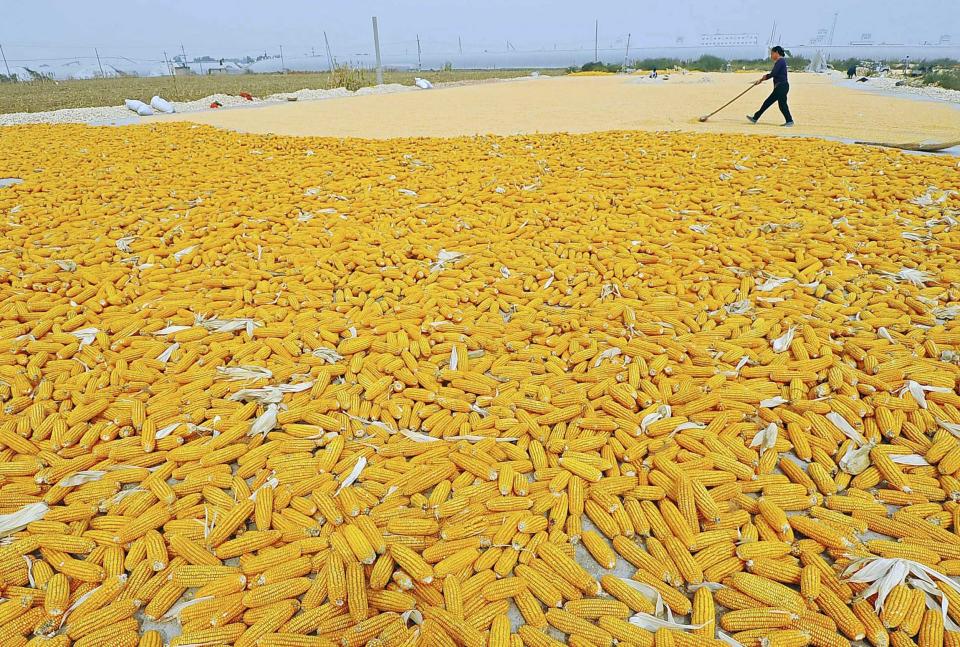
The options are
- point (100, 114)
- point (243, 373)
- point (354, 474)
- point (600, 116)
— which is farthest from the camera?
point (100, 114)

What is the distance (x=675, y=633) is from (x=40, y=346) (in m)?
4.03

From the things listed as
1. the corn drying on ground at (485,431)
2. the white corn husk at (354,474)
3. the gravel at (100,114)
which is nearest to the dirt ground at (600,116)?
the gravel at (100,114)

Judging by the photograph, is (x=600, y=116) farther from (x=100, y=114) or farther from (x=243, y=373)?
(x=100, y=114)

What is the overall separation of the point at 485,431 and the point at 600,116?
14.2 meters

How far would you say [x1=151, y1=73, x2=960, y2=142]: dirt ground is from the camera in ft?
37.8

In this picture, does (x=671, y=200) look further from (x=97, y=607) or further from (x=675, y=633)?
(x=97, y=607)

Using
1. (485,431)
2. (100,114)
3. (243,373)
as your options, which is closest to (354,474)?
(485,431)

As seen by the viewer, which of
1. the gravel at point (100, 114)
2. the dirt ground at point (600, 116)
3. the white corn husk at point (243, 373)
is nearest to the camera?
the white corn husk at point (243, 373)

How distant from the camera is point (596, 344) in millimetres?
3180

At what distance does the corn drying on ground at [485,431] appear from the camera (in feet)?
5.88

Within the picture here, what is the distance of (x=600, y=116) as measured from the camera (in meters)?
14.6

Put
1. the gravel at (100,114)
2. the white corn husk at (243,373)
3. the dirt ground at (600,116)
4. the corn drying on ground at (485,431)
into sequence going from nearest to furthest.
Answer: the corn drying on ground at (485,431), the white corn husk at (243,373), the dirt ground at (600,116), the gravel at (100,114)

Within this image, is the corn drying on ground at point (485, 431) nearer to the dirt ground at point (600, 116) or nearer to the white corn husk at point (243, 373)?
the white corn husk at point (243, 373)

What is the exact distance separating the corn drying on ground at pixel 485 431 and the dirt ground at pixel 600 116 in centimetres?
765
